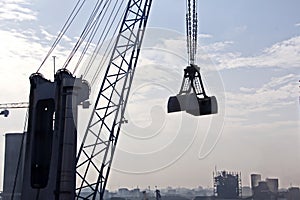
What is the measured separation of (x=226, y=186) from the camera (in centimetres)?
11812

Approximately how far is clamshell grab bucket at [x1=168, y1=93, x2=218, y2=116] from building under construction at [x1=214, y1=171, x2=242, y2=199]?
8981 centimetres

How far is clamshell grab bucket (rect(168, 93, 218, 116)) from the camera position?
91.0 ft

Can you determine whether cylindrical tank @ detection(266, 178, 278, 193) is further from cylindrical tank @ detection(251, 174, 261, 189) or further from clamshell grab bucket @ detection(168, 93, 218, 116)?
clamshell grab bucket @ detection(168, 93, 218, 116)

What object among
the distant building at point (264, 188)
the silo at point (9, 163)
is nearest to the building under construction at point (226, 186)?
the distant building at point (264, 188)

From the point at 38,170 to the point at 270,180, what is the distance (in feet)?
365

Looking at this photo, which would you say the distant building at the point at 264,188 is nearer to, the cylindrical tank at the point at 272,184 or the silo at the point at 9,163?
the cylindrical tank at the point at 272,184

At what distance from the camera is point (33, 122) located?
26.5 metres

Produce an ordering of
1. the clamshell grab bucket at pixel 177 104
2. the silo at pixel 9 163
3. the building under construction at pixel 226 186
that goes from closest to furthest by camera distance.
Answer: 1. the clamshell grab bucket at pixel 177 104
2. the silo at pixel 9 163
3. the building under construction at pixel 226 186

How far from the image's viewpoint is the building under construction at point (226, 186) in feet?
381

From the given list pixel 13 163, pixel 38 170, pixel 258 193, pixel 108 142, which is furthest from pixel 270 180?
pixel 38 170

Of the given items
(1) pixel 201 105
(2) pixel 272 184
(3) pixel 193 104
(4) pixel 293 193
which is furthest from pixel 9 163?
(2) pixel 272 184

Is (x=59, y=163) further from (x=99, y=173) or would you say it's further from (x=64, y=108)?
(x=99, y=173)

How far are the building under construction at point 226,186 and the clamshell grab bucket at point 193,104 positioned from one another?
89809 millimetres

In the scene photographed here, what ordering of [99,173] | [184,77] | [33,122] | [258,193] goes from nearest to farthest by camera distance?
[33,122] < [184,77] < [99,173] < [258,193]
